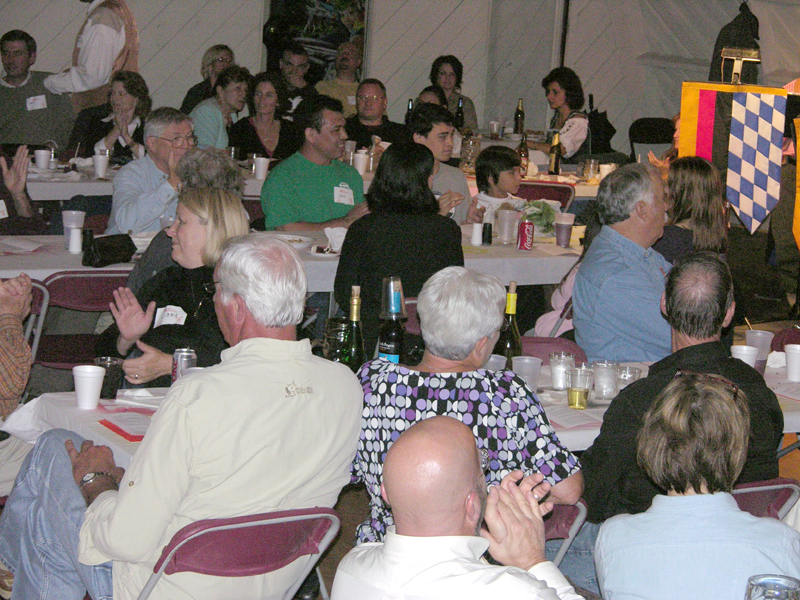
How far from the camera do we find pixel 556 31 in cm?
1063

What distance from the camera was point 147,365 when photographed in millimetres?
2982

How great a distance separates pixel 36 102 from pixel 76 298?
417cm

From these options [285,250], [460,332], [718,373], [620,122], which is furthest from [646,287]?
[620,122]

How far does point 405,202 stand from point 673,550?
97.5 inches

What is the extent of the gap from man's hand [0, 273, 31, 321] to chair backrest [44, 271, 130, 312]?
732 millimetres

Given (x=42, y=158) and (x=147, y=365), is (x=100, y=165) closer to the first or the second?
(x=42, y=158)

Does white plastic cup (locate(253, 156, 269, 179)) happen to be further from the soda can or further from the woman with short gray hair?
the woman with short gray hair

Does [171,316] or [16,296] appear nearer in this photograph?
[16,296]

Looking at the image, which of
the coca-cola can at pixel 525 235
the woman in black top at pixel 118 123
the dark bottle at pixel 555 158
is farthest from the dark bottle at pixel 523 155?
the woman in black top at pixel 118 123

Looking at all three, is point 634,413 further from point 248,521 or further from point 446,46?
point 446,46

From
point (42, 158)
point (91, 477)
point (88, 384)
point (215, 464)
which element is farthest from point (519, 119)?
point (215, 464)

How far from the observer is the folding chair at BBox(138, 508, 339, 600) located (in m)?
1.88

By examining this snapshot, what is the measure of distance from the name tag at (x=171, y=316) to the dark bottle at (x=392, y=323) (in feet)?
2.37

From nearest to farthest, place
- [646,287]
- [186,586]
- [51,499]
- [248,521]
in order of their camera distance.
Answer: [248,521], [186,586], [51,499], [646,287]
